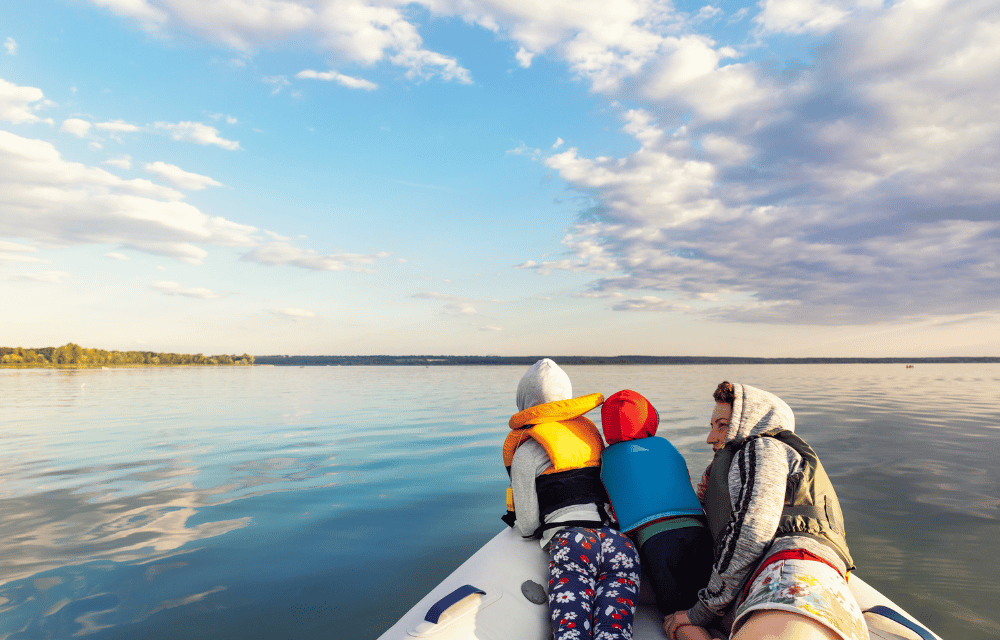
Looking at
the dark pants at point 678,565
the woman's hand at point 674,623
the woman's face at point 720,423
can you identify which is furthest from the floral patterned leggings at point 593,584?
the woman's face at point 720,423

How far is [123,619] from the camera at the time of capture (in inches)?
142

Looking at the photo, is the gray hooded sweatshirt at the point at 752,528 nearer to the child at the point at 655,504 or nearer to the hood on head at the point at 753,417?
the hood on head at the point at 753,417

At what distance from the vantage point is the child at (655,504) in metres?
2.63

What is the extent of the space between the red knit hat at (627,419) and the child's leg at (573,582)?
0.65 m

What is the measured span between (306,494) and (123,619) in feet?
10.1

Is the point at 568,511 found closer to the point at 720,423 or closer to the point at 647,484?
the point at 647,484

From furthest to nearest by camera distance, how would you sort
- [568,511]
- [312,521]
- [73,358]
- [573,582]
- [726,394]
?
1. [73,358]
2. [312,521]
3. [568,511]
4. [726,394]
5. [573,582]

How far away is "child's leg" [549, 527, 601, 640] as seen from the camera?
A: 2410mm

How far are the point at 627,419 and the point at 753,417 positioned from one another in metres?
0.77

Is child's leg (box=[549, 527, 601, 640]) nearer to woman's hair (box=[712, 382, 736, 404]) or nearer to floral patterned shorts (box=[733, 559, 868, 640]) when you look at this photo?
floral patterned shorts (box=[733, 559, 868, 640])

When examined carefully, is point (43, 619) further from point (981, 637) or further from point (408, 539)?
point (981, 637)

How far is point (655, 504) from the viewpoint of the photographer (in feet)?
9.24

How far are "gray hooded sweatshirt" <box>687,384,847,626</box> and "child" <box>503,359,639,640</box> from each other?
402 millimetres

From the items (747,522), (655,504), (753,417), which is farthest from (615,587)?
(753,417)
